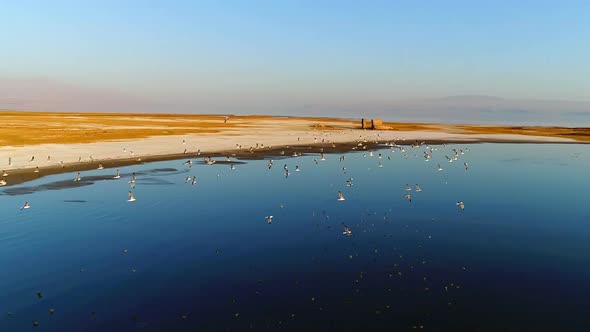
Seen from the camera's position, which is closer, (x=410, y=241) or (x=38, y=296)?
(x=38, y=296)

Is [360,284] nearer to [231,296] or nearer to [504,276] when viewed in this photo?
[231,296]

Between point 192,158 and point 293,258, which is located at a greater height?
point 192,158

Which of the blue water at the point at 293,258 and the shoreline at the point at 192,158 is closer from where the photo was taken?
the blue water at the point at 293,258

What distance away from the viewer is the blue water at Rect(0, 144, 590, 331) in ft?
42.5

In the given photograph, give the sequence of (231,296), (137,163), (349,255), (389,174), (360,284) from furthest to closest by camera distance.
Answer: (137,163), (389,174), (349,255), (360,284), (231,296)

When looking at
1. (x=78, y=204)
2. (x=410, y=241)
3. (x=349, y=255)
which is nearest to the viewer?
(x=349, y=255)

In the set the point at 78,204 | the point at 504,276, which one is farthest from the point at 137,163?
the point at 504,276

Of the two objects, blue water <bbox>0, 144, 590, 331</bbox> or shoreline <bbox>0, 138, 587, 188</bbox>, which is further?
shoreline <bbox>0, 138, 587, 188</bbox>

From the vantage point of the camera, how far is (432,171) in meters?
43.7

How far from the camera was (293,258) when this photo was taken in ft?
58.8

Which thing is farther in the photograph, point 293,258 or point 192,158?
point 192,158

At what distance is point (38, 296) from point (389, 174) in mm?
32682

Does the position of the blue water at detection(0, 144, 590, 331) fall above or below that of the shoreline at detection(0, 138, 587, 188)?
below

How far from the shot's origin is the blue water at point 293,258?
13.0 metres
